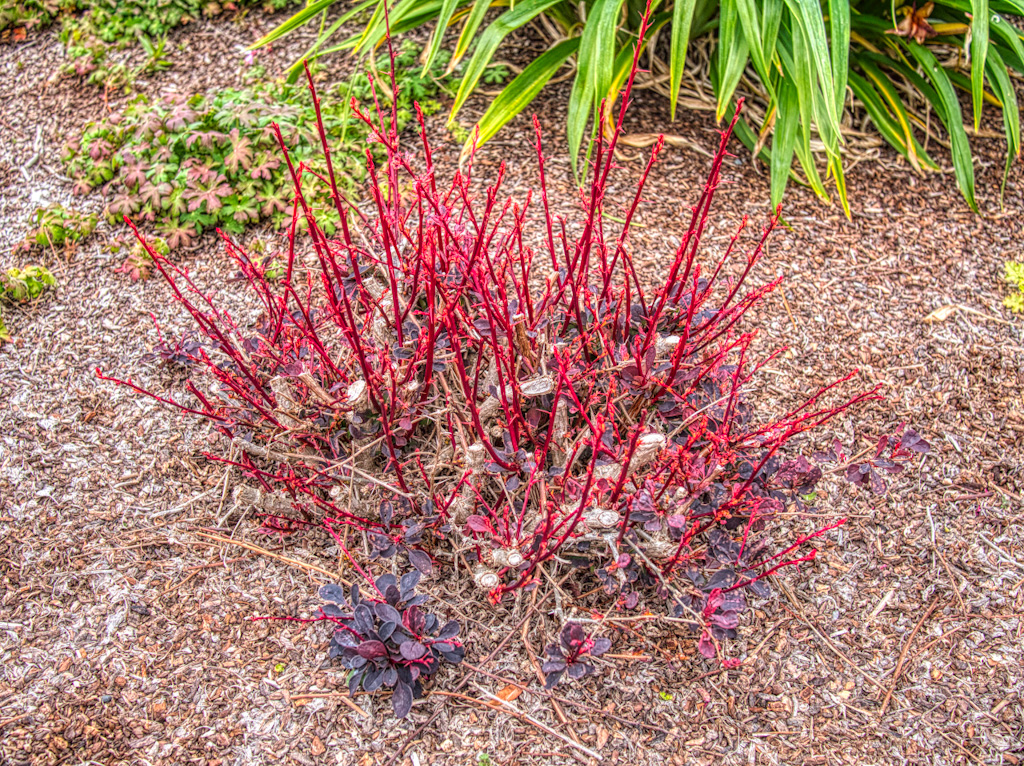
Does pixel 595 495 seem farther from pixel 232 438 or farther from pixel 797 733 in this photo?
pixel 232 438

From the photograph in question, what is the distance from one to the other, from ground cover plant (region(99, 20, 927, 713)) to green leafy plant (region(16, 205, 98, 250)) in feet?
3.69

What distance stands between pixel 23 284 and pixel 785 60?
3299 millimetres

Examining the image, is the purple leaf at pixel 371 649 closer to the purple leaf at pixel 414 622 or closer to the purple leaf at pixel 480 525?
the purple leaf at pixel 414 622

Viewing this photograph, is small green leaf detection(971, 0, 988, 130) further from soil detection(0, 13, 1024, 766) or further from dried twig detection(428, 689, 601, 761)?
dried twig detection(428, 689, 601, 761)

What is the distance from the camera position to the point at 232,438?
2230 millimetres

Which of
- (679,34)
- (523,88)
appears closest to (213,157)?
(523,88)

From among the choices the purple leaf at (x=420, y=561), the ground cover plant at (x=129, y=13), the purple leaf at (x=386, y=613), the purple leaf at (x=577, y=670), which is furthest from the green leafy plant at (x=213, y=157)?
the purple leaf at (x=577, y=670)

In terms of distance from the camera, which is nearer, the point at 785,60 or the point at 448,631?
the point at 448,631

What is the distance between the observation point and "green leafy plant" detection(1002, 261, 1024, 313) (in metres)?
2.86

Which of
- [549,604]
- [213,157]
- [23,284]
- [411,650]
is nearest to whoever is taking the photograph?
[411,650]

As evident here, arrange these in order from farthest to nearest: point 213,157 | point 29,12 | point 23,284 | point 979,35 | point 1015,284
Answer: point 29,12, point 213,157, point 1015,284, point 23,284, point 979,35

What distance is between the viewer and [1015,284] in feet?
9.59

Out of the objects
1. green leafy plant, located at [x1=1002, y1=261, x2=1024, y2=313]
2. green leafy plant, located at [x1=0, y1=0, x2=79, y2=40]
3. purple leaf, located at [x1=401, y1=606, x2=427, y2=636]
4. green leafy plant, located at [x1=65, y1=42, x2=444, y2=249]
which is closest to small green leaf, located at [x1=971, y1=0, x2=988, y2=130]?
green leafy plant, located at [x1=1002, y1=261, x2=1024, y2=313]

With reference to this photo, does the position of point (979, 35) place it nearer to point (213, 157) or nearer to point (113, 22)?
point (213, 157)
